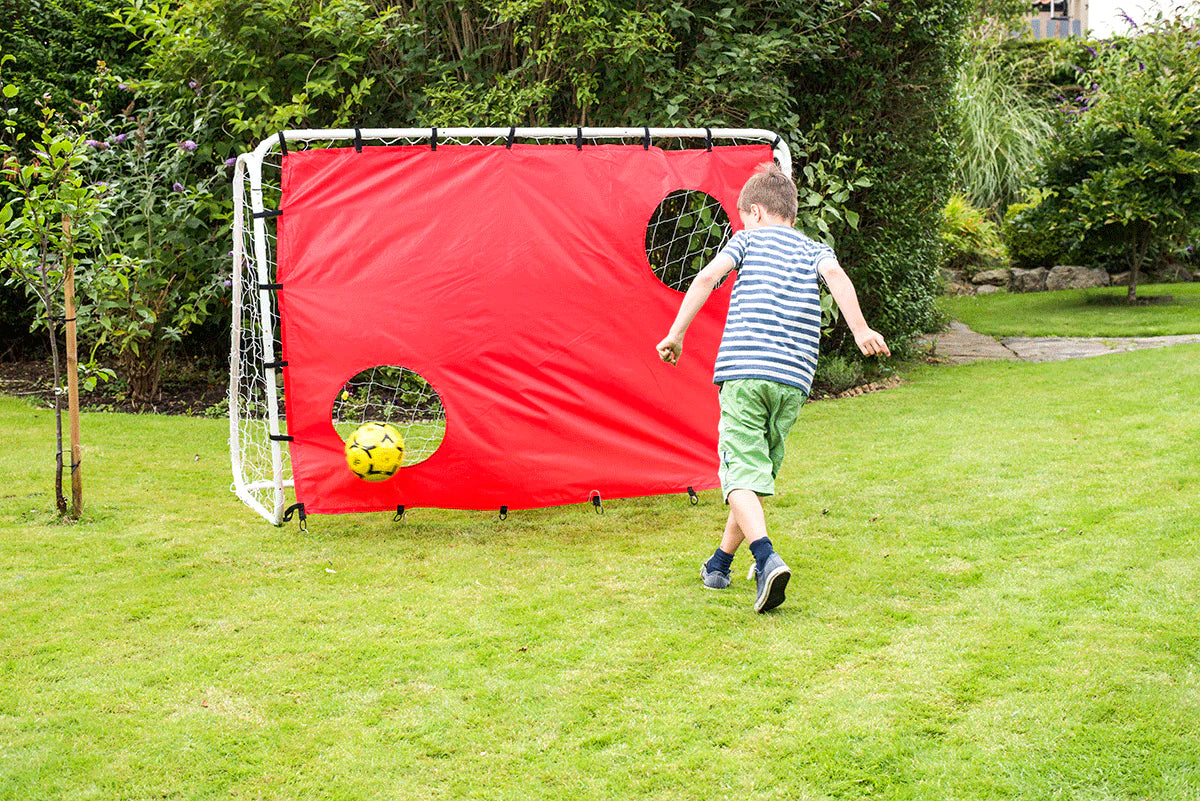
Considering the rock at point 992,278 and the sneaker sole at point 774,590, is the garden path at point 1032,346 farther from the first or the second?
the sneaker sole at point 774,590

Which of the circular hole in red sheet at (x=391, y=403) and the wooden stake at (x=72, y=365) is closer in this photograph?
the wooden stake at (x=72, y=365)

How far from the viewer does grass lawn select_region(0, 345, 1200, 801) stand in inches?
109

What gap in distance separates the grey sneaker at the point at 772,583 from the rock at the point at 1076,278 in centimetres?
1327

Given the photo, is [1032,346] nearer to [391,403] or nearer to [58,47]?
[391,403]

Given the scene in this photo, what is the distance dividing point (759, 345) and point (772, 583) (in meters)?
0.89

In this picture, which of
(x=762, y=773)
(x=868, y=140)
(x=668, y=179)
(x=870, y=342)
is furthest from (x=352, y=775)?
(x=868, y=140)

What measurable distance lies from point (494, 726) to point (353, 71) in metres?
5.85

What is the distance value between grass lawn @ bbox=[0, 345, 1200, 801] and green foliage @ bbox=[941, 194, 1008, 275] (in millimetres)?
9967

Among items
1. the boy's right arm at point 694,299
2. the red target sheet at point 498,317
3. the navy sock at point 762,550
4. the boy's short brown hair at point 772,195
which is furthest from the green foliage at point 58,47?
the navy sock at point 762,550

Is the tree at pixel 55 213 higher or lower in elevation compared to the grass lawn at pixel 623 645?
higher

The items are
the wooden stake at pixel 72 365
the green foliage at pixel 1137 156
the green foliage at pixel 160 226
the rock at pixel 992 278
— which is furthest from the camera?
the rock at pixel 992 278

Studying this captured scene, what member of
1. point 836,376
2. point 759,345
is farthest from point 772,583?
point 836,376

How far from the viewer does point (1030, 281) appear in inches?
617

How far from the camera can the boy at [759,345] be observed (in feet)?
13.3
